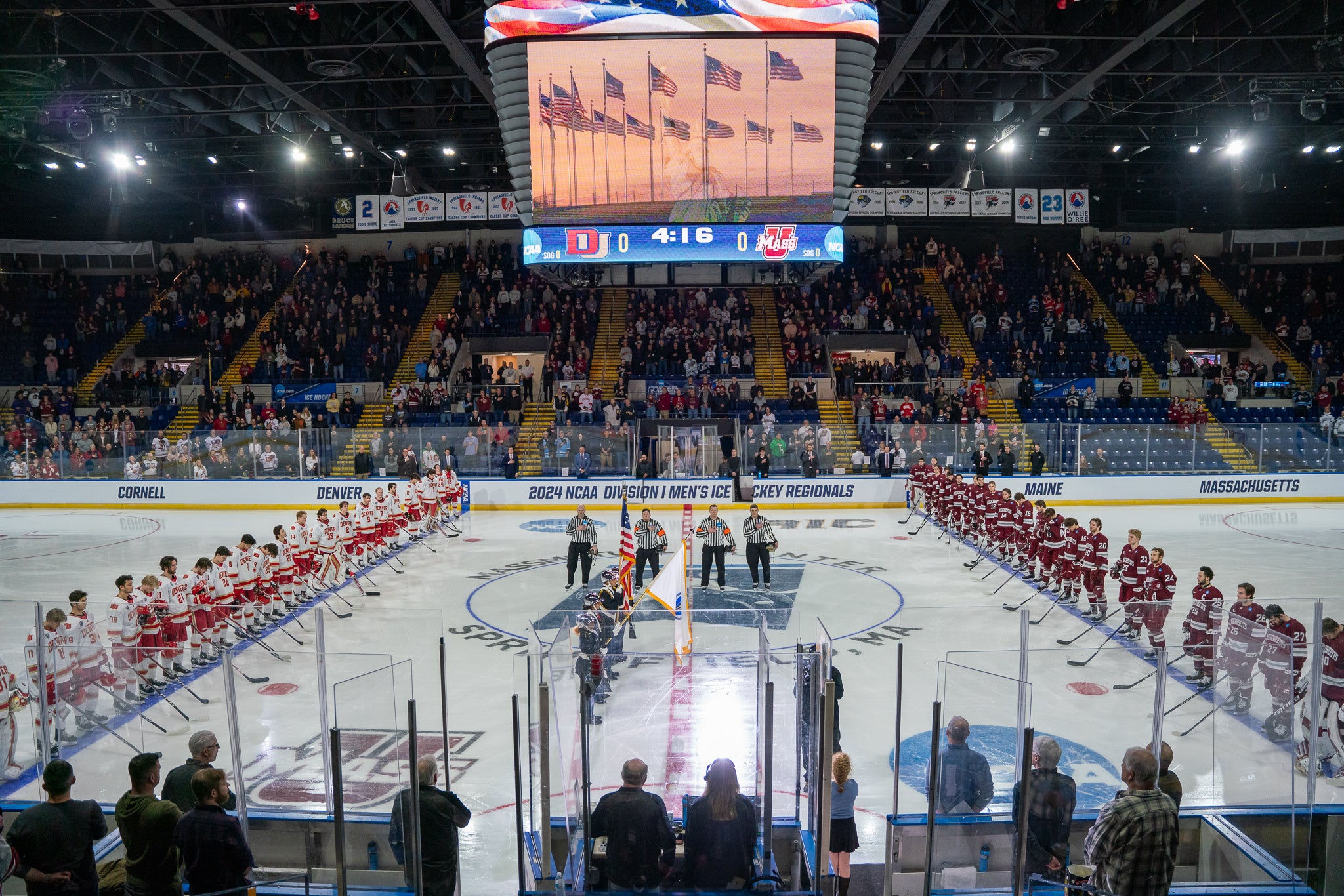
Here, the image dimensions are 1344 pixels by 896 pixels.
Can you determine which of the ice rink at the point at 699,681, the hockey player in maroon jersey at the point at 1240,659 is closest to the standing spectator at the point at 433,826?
the ice rink at the point at 699,681

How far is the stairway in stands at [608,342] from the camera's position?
2975 centimetres

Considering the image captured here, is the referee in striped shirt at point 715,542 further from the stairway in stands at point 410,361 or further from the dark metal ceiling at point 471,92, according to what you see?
the stairway in stands at point 410,361

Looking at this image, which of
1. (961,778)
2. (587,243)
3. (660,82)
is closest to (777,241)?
(587,243)

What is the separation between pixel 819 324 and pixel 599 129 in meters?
17.0

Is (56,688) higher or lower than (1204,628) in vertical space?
lower

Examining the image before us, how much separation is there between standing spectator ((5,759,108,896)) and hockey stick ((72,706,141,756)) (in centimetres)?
209

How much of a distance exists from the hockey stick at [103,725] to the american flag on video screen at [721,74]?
11.7 m

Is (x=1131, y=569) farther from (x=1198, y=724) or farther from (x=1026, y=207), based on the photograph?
(x=1026, y=207)

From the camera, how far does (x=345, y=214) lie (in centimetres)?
2867

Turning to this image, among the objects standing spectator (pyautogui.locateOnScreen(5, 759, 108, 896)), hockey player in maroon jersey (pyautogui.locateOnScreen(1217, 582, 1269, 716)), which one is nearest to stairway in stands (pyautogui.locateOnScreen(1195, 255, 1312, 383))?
hockey player in maroon jersey (pyautogui.locateOnScreen(1217, 582, 1269, 716))

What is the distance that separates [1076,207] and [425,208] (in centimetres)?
1771

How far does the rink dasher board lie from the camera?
75.9 feet

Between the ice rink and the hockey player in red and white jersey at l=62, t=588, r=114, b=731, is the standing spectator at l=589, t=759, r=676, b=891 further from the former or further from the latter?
the hockey player in red and white jersey at l=62, t=588, r=114, b=731

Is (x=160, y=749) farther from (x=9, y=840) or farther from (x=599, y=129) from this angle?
(x=599, y=129)
